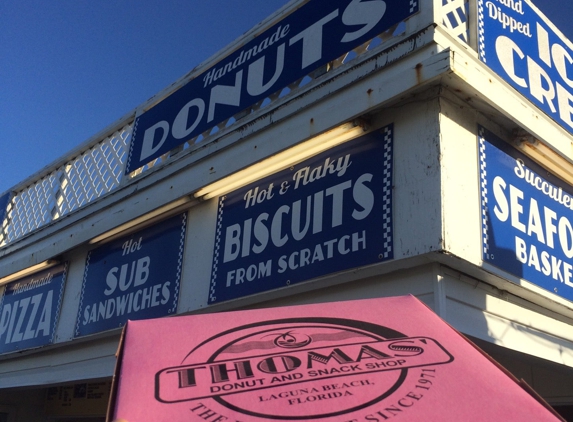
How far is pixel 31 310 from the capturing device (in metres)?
5.98

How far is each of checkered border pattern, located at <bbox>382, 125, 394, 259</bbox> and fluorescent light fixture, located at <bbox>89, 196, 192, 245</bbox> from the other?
1.72m

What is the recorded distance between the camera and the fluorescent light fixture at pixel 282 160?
3.44 meters

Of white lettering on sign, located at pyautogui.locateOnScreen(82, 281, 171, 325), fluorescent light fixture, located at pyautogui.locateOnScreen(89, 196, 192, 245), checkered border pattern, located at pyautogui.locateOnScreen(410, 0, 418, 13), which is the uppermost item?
checkered border pattern, located at pyautogui.locateOnScreen(410, 0, 418, 13)

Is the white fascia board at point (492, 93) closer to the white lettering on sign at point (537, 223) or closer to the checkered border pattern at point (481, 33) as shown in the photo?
the checkered border pattern at point (481, 33)

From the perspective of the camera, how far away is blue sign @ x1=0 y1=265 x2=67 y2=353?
562 centimetres

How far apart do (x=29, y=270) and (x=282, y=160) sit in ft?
12.0

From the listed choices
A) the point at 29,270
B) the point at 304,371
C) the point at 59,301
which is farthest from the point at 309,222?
the point at 29,270

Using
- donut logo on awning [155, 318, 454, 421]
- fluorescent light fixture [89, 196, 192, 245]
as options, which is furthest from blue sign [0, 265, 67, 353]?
donut logo on awning [155, 318, 454, 421]

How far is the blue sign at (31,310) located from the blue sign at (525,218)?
4063 millimetres

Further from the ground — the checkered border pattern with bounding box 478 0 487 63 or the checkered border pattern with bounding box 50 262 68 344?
the checkered border pattern with bounding box 478 0 487 63

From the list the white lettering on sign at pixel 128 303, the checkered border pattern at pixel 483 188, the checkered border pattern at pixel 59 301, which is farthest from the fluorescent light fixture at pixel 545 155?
the checkered border pattern at pixel 59 301

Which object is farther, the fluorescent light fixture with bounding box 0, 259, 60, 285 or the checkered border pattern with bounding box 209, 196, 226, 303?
the fluorescent light fixture with bounding box 0, 259, 60, 285

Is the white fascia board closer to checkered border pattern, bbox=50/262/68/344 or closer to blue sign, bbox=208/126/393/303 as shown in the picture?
blue sign, bbox=208/126/393/303

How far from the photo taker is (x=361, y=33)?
3.64m
